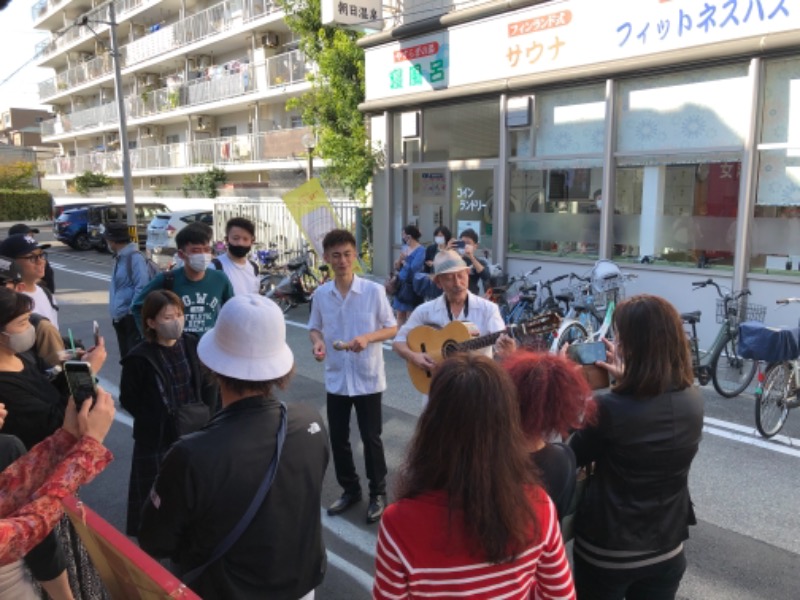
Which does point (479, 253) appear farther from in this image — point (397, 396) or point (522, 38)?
point (397, 396)

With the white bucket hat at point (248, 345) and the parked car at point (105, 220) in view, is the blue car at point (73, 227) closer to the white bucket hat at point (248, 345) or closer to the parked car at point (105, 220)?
the parked car at point (105, 220)

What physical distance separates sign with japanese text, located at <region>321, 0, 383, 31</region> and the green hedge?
37709 mm

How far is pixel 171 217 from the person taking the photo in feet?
63.6

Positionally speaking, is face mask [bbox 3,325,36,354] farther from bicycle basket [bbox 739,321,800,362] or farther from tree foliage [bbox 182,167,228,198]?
tree foliage [bbox 182,167,228,198]

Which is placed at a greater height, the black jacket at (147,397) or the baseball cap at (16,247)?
the baseball cap at (16,247)

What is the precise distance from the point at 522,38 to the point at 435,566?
1086cm

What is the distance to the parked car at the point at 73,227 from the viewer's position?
78.7 feet

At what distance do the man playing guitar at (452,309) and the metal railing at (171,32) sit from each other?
20851mm

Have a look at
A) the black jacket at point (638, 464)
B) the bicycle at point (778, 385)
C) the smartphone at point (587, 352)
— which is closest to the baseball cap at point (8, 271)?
the smartphone at point (587, 352)

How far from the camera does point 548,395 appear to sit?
6.33ft

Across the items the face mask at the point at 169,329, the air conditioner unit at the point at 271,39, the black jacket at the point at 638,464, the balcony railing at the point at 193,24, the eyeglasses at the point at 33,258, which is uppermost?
the balcony railing at the point at 193,24

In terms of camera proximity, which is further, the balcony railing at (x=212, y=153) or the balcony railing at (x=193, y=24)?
the balcony railing at (x=193, y=24)

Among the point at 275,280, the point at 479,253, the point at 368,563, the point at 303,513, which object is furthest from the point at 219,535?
the point at 275,280

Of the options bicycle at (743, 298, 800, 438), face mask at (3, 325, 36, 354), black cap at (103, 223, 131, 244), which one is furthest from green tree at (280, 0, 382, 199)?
face mask at (3, 325, 36, 354)
